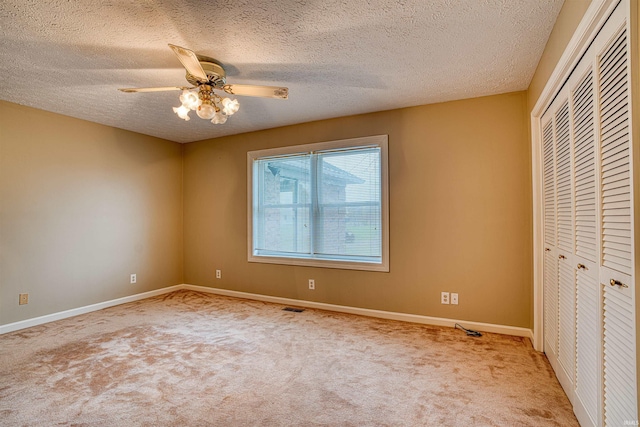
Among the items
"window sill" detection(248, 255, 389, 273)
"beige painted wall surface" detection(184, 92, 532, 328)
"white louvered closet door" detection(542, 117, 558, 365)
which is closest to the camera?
"white louvered closet door" detection(542, 117, 558, 365)

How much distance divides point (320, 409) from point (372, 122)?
293 cm

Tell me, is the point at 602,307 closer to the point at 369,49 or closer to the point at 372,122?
the point at 369,49

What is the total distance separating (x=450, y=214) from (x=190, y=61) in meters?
2.72

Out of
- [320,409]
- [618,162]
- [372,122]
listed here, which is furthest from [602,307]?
[372,122]

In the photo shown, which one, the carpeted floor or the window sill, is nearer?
the carpeted floor

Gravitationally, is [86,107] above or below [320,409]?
above

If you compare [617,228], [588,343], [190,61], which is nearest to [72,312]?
[190,61]

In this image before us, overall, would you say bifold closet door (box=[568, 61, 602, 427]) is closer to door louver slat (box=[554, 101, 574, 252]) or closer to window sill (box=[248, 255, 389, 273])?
door louver slat (box=[554, 101, 574, 252])

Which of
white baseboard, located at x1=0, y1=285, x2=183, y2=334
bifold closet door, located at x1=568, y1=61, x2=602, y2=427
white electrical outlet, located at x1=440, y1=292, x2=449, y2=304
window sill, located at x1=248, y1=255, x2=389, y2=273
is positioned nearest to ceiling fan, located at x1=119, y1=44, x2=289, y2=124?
bifold closet door, located at x1=568, y1=61, x2=602, y2=427

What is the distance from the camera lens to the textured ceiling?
185 centimetres

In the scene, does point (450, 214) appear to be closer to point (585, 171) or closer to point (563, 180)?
point (563, 180)

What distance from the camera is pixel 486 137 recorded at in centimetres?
318

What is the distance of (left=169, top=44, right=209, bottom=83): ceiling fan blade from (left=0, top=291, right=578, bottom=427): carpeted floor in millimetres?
2117

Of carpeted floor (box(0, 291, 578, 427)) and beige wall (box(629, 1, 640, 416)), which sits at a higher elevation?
beige wall (box(629, 1, 640, 416))
